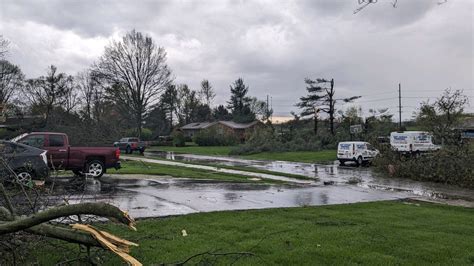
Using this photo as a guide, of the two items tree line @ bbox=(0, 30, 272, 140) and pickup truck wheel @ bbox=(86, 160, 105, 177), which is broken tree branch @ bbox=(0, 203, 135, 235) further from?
tree line @ bbox=(0, 30, 272, 140)

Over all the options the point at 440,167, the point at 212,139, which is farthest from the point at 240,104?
the point at 440,167

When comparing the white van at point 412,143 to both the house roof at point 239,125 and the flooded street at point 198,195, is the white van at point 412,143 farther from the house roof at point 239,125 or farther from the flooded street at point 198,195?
the house roof at point 239,125

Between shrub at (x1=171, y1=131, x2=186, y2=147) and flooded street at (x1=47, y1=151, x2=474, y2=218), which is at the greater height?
shrub at (x1=171, y1=131, x2=186, y2=147)

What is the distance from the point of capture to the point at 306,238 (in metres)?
6.63

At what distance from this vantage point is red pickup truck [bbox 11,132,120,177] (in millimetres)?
15742

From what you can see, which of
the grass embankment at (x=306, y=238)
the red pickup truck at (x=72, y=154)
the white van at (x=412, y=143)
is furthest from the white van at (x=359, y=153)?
the grass embankment at (x=306, y=238)

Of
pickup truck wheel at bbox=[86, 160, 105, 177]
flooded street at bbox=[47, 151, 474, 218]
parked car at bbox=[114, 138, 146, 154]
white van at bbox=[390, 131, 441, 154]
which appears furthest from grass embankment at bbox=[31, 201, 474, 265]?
parked car at bbox=[114, 138, 146, 154]

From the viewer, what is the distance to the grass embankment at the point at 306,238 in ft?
18.1

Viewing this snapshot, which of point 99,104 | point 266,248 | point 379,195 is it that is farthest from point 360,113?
point 266,248

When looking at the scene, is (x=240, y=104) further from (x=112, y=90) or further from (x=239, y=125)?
(x=112, y=90)

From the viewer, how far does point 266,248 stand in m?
5.98

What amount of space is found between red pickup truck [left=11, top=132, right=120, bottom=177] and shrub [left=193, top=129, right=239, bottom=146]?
1709 inches

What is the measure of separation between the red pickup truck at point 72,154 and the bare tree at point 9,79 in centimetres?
3273

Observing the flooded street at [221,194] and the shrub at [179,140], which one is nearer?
the flooded street at [221,194]
